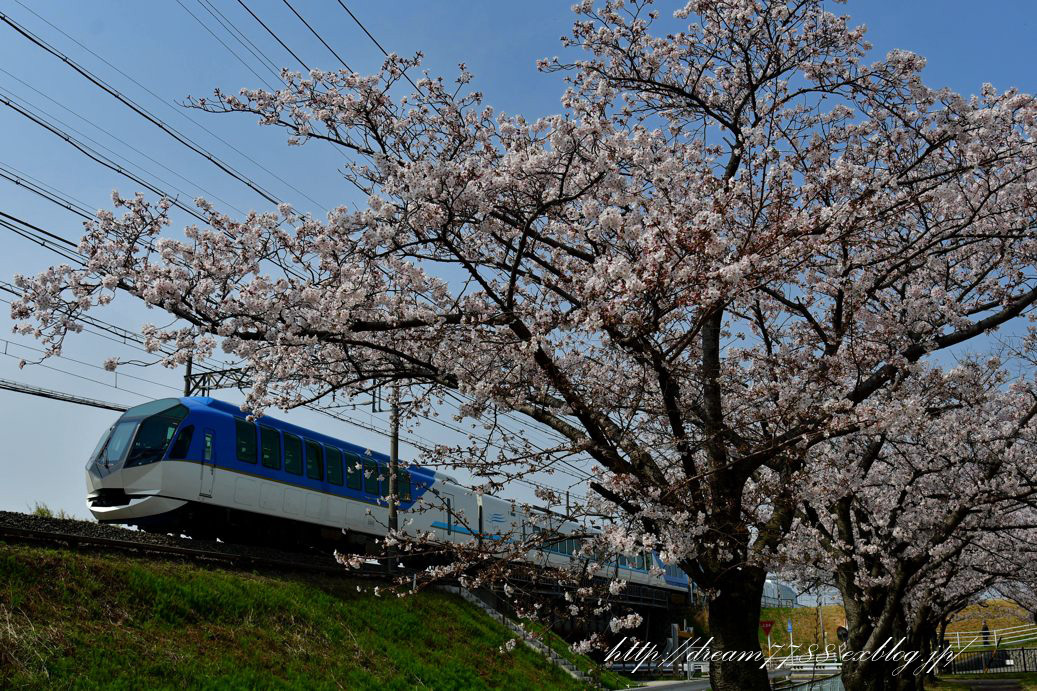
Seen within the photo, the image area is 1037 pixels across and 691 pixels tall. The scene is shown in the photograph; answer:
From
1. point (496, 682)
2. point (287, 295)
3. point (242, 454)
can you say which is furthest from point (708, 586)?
point (242, 454)

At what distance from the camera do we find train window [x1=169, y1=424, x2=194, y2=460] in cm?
1552

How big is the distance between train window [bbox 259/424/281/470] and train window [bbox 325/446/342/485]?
1798 mm

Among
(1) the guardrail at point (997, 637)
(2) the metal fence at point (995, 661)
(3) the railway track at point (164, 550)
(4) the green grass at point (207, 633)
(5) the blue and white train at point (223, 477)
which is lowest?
(2) the metal fence at point (995, 661)

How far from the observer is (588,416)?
236 inches

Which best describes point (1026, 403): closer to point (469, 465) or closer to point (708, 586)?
point (708, 586)

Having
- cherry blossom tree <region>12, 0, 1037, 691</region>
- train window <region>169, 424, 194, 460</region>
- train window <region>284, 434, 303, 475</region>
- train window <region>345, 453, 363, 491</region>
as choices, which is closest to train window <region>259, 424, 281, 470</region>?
train window <region>284, 434, 303, 475</region>

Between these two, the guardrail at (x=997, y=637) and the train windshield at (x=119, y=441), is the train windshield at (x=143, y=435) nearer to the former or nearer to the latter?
the train windshield at (x=119, y=441)

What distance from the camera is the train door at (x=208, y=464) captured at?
15.9 m

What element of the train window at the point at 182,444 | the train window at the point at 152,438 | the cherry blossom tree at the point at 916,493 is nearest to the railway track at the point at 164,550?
the train window at the point at 182,444

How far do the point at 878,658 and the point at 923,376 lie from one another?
483cm

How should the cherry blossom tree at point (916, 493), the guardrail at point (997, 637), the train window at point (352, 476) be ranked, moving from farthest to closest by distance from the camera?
the guardrail at point (997, 637), the train window at point (352, 476), the cherry blossom tree at point (916, 493)

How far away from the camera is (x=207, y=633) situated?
1189 cm

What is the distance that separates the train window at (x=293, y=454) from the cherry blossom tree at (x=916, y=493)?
11066 millimetres

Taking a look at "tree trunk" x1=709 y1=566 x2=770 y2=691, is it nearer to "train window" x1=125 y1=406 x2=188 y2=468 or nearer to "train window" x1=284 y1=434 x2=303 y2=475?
"train window" x1=125 y1=406 x2=188 y2=468
